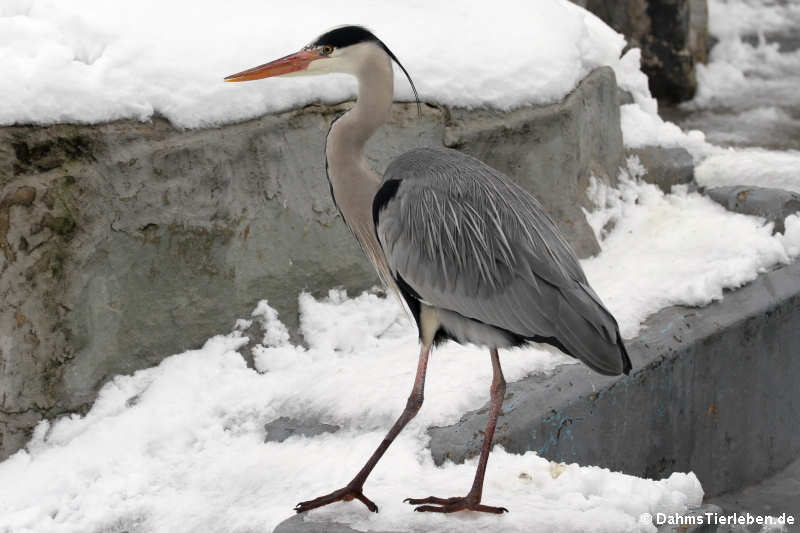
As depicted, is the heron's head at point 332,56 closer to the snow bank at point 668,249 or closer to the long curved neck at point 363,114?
the long curved neck at point 363,114

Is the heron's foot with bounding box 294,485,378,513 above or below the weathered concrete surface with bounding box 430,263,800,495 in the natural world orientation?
above

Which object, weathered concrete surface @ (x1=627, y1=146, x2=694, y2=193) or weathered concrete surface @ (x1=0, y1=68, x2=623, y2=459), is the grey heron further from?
weathered concrete surface @ (x1=627, y1=146, x2=694, y2=193)

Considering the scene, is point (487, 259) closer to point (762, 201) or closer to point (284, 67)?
point (284, 67)

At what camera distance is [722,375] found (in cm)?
423

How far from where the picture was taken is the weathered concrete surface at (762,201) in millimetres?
4914

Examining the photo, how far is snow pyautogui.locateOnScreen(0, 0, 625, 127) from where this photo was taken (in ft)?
12.0

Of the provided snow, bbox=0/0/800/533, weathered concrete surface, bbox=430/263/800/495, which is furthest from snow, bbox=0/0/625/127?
weathered concrete surface, bbox=430/263/800/495

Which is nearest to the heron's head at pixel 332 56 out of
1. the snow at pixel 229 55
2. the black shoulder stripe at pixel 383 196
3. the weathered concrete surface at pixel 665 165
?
the black shoulder stripe at pixel 383 196

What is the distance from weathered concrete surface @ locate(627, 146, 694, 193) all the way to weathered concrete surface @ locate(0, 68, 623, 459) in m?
1.34

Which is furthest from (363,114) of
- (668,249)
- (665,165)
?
(665,165)

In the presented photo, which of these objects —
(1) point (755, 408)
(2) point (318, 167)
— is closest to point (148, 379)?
(2) point (318, 167)

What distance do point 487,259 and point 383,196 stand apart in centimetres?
35

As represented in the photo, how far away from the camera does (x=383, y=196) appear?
304 centimetres

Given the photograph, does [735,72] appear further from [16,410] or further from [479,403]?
[16,410]
